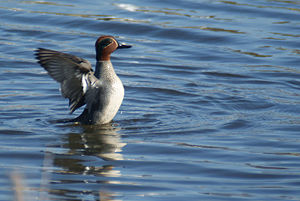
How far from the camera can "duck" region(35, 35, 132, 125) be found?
695 centimetres

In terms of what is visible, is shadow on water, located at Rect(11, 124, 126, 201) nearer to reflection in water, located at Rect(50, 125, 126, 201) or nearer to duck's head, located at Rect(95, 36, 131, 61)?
reflection in water, located at Rect(50, 125, 126, 201)

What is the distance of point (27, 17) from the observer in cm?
1393

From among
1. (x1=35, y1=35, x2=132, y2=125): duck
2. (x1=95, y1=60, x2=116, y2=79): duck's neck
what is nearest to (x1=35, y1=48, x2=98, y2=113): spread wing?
(x1=35, y1=35, x2=132, y2=125): duck

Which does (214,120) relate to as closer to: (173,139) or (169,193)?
(173,139)

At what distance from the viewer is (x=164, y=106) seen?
873 cm

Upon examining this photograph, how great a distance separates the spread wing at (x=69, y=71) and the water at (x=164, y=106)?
500 mm

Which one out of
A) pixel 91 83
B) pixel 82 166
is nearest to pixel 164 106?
pixel 91 83

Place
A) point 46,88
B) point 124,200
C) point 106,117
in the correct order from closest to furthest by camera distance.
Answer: point 124,200, point 106,117, point 46,88

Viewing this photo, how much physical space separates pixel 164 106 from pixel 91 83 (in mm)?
1655

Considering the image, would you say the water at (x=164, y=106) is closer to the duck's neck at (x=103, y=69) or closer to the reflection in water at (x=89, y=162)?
the reflection in water at (x=89, y=162)

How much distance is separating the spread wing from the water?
19.7 inches

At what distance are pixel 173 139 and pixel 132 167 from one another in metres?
1.15

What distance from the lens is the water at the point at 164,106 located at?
5.54m

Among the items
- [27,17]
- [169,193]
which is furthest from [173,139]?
[27,17]
